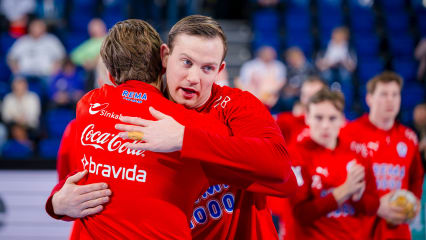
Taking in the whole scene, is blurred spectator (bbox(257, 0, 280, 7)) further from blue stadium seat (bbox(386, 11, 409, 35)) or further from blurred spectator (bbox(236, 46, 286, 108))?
blue stadium seat (bbox(386, 11, 409, 35))

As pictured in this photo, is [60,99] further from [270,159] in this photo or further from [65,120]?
[270,159]

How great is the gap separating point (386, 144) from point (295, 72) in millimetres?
5009

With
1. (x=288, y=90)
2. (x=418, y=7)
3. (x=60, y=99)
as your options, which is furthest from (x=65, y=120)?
(x=418, y=7)

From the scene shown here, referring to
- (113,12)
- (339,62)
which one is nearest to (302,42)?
(339,62)

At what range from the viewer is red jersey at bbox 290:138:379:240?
3.66 meters

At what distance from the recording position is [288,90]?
9.16 metres

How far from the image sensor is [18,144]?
775cm

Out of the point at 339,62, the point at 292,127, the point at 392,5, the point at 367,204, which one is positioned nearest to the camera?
the point at 367,204

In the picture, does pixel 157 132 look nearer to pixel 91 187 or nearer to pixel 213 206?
pixel 91 187

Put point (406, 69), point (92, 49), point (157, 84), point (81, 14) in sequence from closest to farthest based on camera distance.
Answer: point (157, 84)
point (92, 49)
point (406, 69)
point (81, 14)

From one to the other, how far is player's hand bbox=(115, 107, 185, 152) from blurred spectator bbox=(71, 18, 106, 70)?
705cm

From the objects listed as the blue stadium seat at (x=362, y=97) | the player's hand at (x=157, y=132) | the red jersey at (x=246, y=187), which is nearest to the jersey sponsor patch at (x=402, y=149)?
the red jersey at (x=246, y=187)

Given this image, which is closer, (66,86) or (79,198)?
(79,198)

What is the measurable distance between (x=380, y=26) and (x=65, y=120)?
24.6 ft
